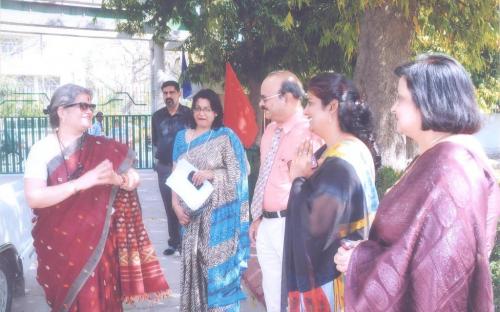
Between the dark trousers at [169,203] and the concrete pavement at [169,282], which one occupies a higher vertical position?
the dark trousers at [169,203]

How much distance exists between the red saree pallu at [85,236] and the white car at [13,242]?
962 mm

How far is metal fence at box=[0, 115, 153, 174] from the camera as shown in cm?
1248

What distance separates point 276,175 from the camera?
345cm

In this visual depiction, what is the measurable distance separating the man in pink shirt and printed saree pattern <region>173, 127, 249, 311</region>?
45cm

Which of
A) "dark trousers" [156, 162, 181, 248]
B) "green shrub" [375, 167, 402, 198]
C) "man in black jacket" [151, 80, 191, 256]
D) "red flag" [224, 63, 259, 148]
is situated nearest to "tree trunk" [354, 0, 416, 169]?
"green shrub" [375, 167, 402, 198]

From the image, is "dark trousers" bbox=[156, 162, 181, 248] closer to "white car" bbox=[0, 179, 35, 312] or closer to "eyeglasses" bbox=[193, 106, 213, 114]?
"white car" bbox=[0, 179, 35, 312]

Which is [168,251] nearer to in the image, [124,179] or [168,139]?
[168,139]

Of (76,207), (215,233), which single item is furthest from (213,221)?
(76,207)

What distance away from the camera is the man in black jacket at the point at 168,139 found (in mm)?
5902

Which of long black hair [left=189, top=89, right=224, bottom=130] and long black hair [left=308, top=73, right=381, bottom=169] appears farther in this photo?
long black hair [left=189, top=89, right=224, bottom=130]

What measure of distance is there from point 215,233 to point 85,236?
111 centimetres

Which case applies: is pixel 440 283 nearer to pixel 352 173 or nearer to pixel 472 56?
pixel 352 173

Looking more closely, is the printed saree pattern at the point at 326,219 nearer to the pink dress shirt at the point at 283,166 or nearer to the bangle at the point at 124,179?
the pink dress shirt at the point at 283,166

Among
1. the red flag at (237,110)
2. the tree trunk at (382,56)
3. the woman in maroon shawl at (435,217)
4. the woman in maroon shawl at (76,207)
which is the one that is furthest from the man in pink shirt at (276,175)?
the tree trunk at (382,56)
